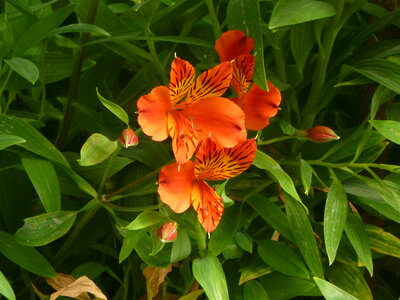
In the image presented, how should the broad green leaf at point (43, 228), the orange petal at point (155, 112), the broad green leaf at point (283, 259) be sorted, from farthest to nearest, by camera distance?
1. the broad green leaf at point (283, 259)
2. the broad green leaf at point (43, 228)
3. the orange petal at point (155, 112)

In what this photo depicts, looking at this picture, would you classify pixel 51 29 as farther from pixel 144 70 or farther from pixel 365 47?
pixel 365 47

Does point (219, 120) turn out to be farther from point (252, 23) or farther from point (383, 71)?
point (383, 71)

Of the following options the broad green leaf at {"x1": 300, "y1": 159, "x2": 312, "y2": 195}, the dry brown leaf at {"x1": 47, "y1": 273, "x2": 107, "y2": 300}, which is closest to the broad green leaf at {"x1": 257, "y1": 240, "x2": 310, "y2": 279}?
the broad green leaf at {"x1": 300, "y1": 159, "x2": 312, "y2": 195}

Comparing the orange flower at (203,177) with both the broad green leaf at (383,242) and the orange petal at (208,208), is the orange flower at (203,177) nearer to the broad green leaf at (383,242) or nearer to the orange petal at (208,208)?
the orange petal at (208,208)

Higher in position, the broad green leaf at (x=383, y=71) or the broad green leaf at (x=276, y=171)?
the broad green leaf at (x=383, y=71)

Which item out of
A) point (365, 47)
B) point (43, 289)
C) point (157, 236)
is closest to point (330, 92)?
point (365, 47)

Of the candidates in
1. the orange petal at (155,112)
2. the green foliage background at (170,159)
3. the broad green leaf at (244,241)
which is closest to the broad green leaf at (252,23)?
the green foliage background at (170,159)
